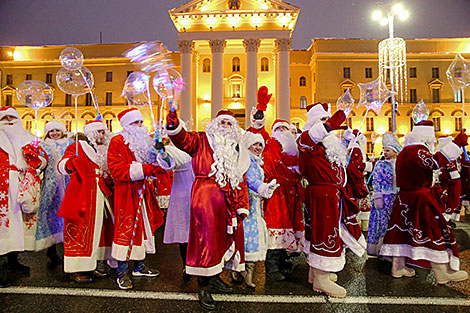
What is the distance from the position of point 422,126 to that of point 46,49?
52089 mm

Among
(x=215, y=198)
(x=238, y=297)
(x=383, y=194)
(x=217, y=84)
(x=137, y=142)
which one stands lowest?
(x=238, y=297)

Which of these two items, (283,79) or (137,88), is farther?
(283,79)

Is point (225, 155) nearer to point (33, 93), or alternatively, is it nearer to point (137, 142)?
point (137, 142)

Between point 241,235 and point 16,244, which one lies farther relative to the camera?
point 16,244

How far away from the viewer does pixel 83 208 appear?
4.64 m

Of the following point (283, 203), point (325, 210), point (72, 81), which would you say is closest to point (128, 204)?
point (72, 81)

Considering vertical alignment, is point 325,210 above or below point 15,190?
below

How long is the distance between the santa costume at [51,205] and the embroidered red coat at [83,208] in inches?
40.7

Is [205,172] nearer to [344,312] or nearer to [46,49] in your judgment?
[344,312]

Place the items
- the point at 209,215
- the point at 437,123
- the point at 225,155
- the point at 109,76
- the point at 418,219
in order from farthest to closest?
the point at 109,76, the point at 437,123, the point at 418,219, the point at 225,155, the point at 209,215

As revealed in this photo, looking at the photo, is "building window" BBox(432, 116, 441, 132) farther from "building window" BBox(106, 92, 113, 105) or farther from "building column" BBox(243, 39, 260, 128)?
"building window" BBox(106, 92, 113, 105)

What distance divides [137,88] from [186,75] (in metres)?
32.4

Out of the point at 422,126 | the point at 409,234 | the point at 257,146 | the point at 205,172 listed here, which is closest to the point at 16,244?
the point at 205,172

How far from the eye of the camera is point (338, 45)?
43.4m
